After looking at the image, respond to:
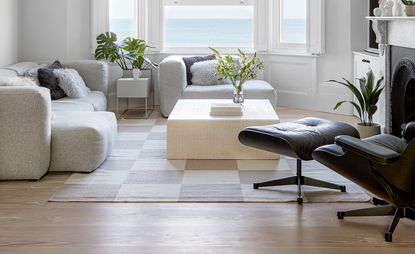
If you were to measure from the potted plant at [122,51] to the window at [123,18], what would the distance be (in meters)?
0.25

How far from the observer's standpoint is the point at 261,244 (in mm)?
3188

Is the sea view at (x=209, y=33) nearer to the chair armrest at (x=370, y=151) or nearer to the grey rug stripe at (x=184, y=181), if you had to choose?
the grey rug stripe at (x=184, y=181)

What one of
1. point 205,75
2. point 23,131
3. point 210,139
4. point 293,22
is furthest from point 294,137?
point 293,22

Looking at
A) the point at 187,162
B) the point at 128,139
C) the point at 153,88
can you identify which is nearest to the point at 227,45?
the point at 153,88

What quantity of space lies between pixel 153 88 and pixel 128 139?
84.5 inches

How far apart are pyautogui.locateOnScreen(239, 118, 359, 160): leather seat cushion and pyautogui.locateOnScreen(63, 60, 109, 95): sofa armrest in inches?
131

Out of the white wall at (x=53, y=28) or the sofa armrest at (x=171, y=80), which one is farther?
the white wall at (x=53, y=28)

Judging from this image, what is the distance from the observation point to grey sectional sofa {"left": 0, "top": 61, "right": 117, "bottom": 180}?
436cm

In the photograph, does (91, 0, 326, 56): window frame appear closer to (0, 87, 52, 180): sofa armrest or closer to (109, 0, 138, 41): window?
(109, 0, 138, 41): window

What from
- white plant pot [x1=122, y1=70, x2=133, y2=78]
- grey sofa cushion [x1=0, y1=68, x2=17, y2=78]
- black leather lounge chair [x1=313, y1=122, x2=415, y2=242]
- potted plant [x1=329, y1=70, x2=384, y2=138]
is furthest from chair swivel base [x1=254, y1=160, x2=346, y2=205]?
white plant pot [x1=122, y1=70, x2=133, y2=78]

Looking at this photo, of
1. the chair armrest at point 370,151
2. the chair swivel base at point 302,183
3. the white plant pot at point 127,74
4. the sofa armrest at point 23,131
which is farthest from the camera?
the white plant pot at point 127,74

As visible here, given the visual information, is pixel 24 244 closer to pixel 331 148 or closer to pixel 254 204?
pixel 254 204

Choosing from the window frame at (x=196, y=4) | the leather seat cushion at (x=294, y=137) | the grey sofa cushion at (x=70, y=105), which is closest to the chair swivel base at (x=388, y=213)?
the leather seat cushion at (x=294, y=137)

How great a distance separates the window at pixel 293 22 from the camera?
795 centimetres
